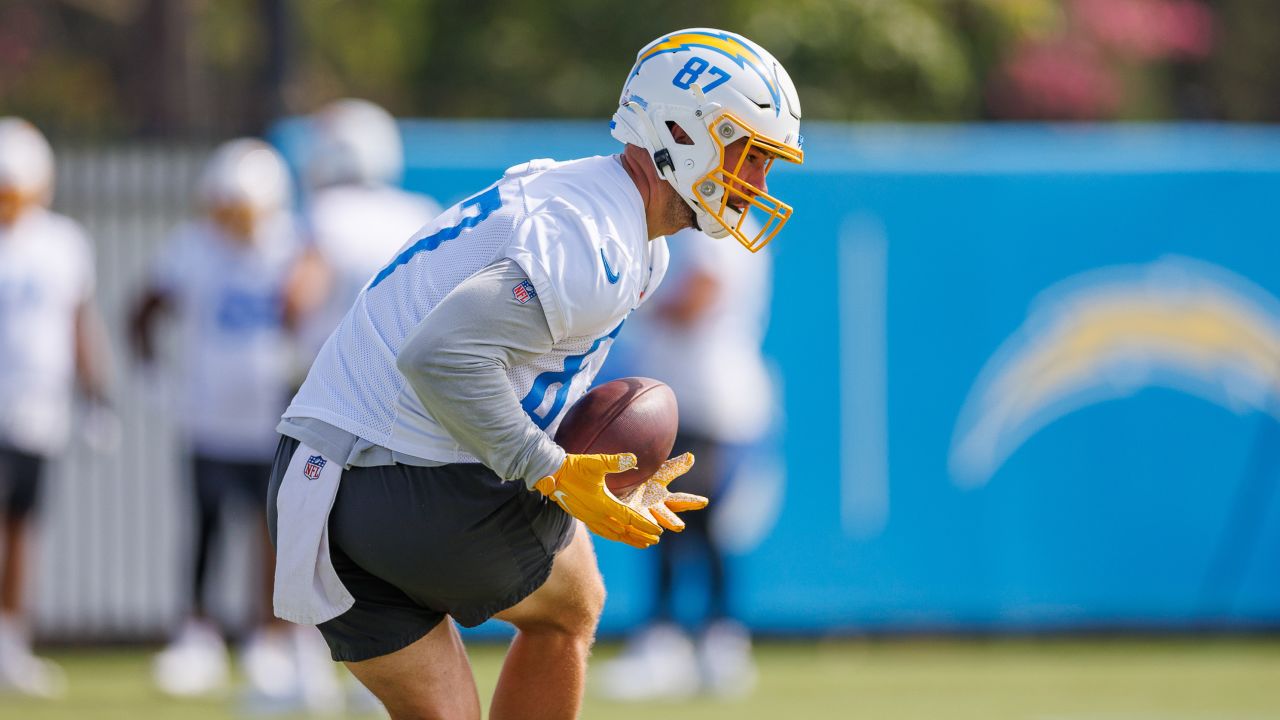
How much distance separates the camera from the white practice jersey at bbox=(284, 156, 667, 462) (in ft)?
10.4

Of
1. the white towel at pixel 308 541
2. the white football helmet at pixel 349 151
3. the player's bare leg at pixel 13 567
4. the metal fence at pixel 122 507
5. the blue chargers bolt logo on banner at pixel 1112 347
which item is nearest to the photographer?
the white towel at pixel 308 541

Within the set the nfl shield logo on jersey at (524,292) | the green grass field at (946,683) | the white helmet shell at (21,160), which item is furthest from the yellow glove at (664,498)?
the white helmet shell at (21,160)

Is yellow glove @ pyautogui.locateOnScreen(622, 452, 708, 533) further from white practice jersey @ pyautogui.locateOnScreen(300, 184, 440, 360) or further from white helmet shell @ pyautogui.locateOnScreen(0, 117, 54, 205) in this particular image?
white helmet shell @ pyautogui.locateOnScreen(0, 117, 54, 205)

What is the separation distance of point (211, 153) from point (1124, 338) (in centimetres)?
436

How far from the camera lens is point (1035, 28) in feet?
48.5

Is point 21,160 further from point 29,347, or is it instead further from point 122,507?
point 122,507

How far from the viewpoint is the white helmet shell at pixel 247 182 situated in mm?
7090

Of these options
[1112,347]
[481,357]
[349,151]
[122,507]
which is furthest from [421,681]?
[1112,347]

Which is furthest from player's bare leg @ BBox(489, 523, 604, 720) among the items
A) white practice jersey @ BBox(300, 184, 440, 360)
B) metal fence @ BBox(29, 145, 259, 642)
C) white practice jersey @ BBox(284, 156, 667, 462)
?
metal fence @ BBox(29, 145, 259, 642)

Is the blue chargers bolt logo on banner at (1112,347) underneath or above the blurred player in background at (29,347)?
above

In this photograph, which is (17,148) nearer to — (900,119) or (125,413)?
(125,413)

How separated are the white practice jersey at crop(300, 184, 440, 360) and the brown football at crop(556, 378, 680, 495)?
292 centimetres

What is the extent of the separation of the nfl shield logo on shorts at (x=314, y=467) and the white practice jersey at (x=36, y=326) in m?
4.15

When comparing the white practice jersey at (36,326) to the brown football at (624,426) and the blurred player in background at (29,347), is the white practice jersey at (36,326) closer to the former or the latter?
the blurred player in background at (29,347)
